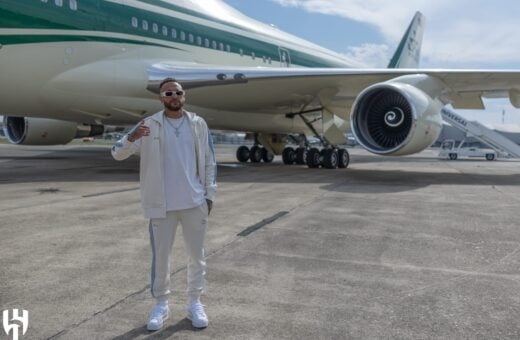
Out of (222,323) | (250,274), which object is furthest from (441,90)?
(222,323)

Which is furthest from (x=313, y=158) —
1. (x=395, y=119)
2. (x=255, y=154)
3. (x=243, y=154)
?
(x=395, y=119)

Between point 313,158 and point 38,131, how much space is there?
7973mm

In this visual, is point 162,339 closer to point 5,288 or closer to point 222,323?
point 222,323

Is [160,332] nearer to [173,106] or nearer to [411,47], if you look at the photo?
[173,106]

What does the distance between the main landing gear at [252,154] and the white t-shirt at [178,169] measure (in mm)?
15311

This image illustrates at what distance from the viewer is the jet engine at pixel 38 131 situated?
13961 mm

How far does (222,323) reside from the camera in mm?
2574

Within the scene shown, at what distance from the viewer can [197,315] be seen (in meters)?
2.54

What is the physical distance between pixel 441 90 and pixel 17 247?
9.23 m

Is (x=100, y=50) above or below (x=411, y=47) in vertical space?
below

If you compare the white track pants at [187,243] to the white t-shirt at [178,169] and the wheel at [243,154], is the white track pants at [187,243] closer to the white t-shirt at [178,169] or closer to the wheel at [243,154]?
the white t-shirt at [178,169]

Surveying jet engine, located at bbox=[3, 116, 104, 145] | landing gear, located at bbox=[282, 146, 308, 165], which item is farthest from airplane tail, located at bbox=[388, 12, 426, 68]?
jet engine, located at bbox=[3, 116, 104, 145]

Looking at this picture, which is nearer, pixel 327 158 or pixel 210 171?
pixel 210 171

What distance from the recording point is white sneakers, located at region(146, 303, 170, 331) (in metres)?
2.45
